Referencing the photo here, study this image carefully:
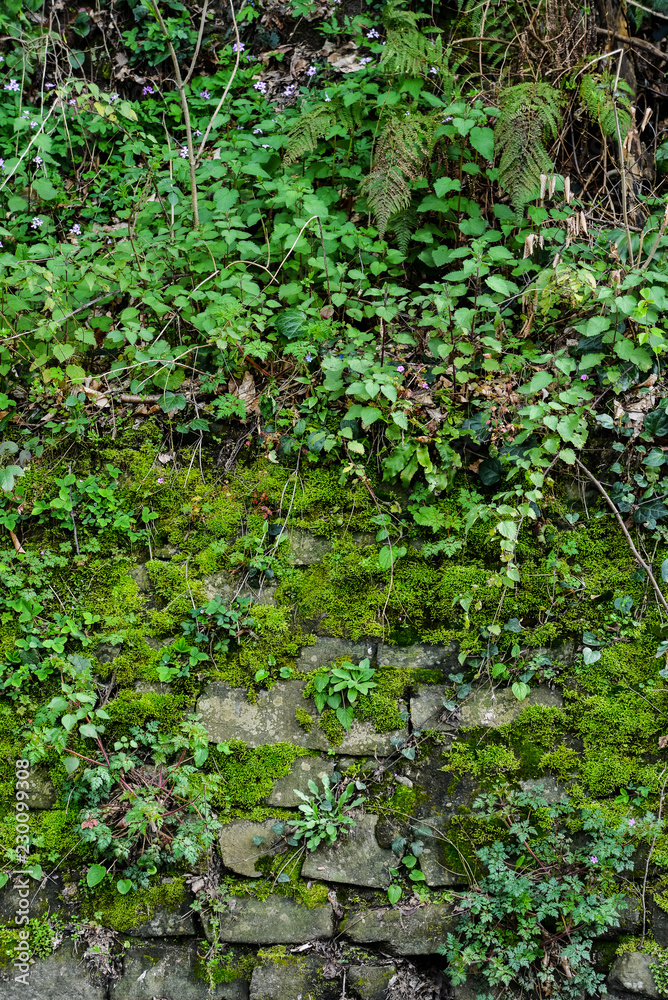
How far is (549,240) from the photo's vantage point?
3.44 m

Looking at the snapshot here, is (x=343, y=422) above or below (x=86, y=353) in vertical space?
below

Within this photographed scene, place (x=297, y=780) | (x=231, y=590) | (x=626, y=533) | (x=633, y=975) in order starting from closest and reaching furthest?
(x=633, y=975) < (x=297, y=780) < (x=626, y=533) < (x=231, y=590)

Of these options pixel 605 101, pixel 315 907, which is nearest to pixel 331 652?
pixel 315 907

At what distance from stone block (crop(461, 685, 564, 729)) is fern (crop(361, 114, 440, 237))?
227 centimetres

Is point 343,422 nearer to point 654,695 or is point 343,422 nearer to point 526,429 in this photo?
point 526,429

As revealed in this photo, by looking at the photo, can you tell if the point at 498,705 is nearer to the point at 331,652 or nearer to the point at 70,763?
the point at 331,652

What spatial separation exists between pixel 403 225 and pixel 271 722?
8.49 ft

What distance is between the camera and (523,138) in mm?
3283

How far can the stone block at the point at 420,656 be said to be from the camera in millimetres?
2967

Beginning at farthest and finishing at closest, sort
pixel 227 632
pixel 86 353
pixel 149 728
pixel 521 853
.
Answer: pixel 86 353
pixel 227 632
pixel 149 728
pixel 521 853

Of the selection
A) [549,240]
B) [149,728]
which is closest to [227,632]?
[149,728]

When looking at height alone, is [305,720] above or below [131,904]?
above

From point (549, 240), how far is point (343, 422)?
57.0 inches

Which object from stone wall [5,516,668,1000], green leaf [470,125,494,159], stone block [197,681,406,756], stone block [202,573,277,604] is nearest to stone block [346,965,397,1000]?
stone wall [5,516,668,1000]
